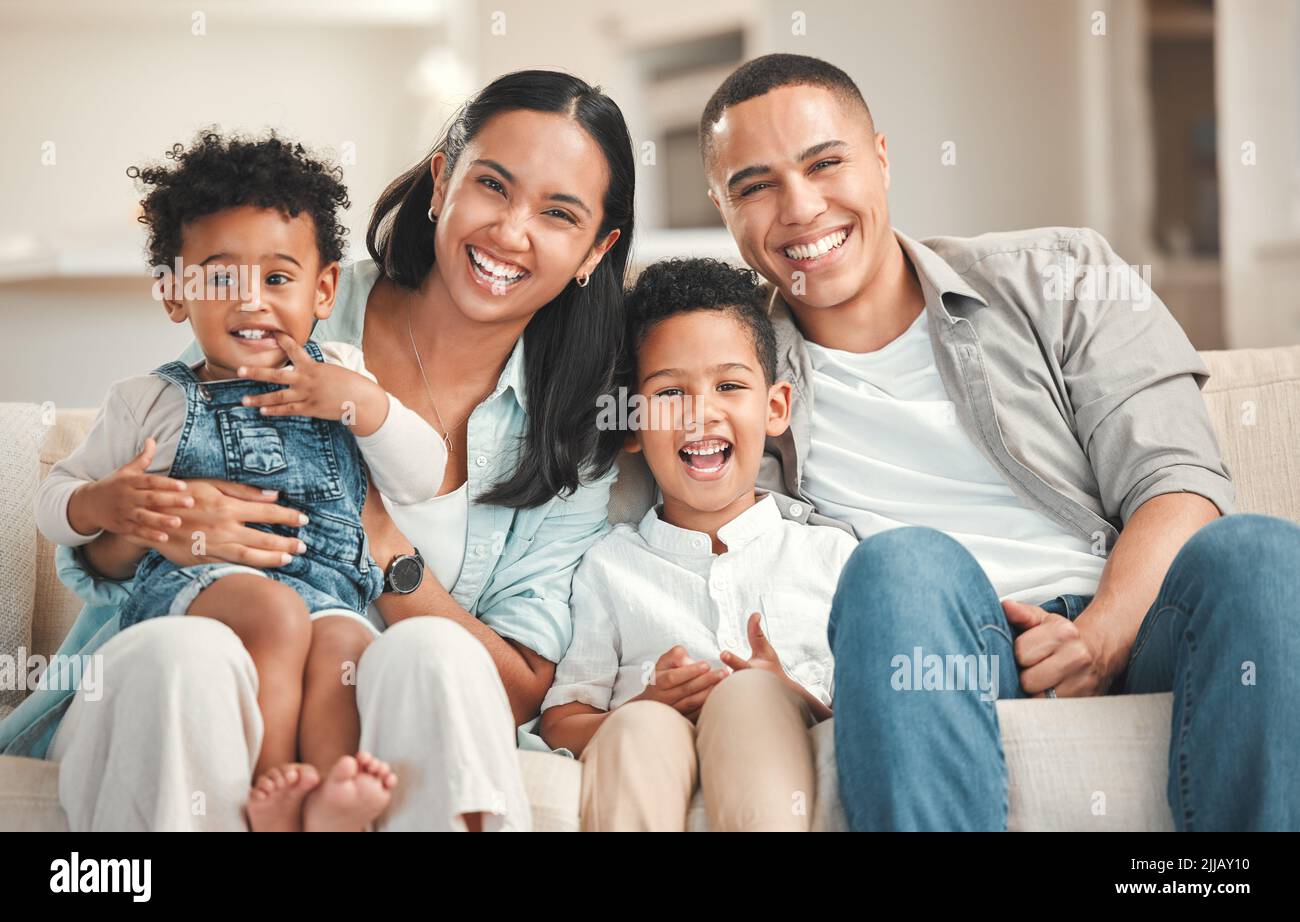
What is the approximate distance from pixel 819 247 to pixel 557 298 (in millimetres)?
366

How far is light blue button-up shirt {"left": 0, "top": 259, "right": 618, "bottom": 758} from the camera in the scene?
4.91 ft

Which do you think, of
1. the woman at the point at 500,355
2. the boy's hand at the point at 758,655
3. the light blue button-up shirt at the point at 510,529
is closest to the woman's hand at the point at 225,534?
the woman at the point at 500,355

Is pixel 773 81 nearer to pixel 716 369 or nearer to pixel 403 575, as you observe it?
pixel 716 369

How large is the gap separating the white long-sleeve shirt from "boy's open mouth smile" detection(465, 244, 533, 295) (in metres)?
0.22

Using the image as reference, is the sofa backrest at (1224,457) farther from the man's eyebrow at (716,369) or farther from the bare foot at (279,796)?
the bare foot at (279,796)

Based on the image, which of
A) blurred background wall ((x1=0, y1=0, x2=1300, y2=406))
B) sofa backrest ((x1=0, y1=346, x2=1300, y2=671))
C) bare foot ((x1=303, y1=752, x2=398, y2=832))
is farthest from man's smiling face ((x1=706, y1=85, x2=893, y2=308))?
blurred background wall ((x1=0, y1=0, x2=1300, y2=406))

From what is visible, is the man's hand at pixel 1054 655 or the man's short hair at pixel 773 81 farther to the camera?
the man's short hair at pixel 773 81

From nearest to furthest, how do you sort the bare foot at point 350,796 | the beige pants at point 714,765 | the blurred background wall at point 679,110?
1. the bare foot at point 350,796
2. the beige pants at point 714,765
3. the blurred background wall at point 679,110

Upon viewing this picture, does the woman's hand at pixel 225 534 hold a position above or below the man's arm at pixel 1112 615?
above

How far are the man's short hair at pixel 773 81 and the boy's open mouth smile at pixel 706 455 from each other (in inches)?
17.9

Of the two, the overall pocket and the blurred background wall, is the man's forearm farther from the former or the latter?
the blurred background wall

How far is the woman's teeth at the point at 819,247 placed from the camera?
1650mm

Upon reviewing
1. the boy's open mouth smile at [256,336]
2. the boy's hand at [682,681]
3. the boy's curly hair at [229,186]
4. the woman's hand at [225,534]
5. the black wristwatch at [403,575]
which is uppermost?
the boy's curly hair at [229,186]
